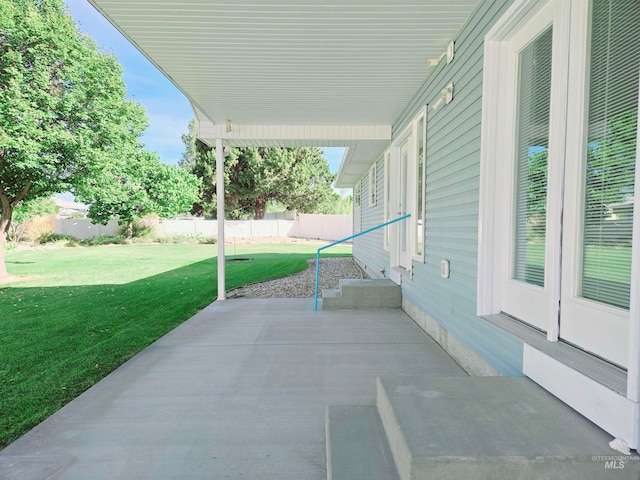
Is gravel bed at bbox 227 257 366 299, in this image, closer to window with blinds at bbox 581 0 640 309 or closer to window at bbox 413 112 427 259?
window at bbox 413 112 427 259

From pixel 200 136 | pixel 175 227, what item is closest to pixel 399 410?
pixel 200 136

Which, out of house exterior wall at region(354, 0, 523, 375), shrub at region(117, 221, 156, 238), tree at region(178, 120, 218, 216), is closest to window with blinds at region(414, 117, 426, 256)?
house exterior wall at region(354, 0, 523, 375)

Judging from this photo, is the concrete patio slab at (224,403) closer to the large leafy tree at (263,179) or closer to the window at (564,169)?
the window at (564,169)

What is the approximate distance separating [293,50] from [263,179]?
842 inches

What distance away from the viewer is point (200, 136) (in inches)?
242

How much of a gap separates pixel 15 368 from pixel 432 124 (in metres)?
4.61

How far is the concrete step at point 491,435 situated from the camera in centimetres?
129

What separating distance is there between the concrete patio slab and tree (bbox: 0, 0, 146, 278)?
6.93m

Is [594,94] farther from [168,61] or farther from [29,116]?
[29,116]

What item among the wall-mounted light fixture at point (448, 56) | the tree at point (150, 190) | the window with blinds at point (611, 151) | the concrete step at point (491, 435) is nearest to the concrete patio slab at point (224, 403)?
the concrete step at point (491, 435)

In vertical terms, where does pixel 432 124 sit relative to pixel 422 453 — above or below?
above

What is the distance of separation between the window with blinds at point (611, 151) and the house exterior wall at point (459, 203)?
2.26ft

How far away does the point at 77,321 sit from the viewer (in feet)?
15.4

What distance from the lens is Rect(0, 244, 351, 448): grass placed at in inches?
105
